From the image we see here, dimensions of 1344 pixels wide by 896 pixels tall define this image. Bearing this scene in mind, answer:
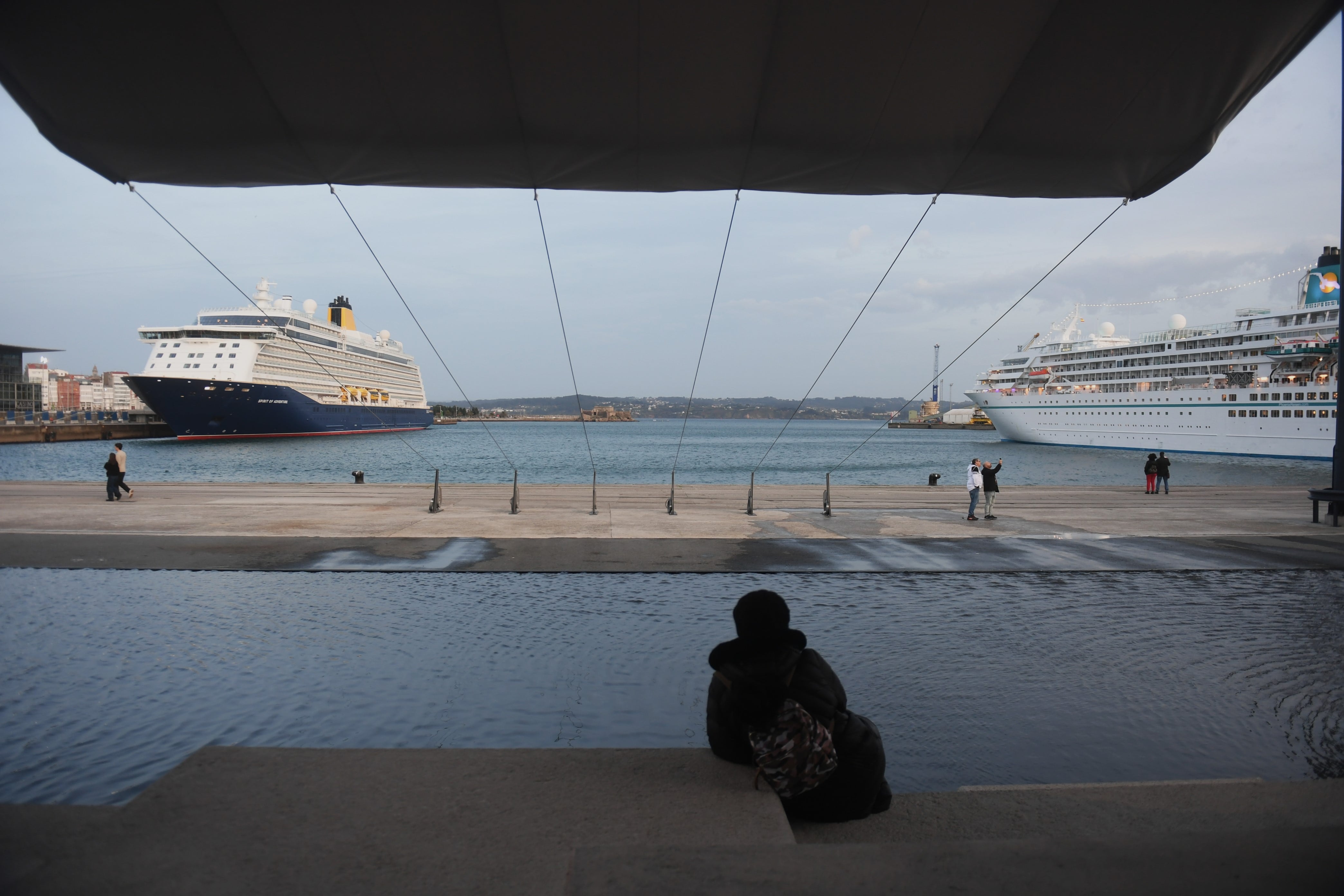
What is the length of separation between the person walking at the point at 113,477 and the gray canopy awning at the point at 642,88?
52.8ft

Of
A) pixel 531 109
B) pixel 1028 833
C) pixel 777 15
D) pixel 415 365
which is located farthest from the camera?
pixel 415 365

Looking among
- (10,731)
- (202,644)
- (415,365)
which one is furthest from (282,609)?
(415,365)

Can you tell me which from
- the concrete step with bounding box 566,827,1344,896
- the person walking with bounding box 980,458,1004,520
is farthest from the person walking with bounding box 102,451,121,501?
the concrete step with bounding box 566,827,1344,896

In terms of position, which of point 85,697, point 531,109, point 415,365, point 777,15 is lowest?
point 85,697

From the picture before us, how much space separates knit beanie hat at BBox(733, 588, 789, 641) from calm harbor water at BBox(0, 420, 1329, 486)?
25.3 m

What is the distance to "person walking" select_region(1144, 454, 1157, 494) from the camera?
2338cm

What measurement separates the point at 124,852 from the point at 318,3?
11.5ft

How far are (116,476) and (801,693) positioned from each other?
1953 cm

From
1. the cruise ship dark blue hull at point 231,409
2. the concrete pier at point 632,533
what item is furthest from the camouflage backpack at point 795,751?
the cruise ship dark blue hull at point 231,409

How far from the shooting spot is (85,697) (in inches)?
225

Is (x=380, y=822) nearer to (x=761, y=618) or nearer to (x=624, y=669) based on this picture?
(x=761, y=618)

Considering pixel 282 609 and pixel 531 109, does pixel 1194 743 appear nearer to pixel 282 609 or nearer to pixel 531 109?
pixel 531 109

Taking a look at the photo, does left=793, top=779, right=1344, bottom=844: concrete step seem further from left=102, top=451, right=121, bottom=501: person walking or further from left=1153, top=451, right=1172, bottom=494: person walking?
left=1153, top=451, right=1172, bottom=494: person walking

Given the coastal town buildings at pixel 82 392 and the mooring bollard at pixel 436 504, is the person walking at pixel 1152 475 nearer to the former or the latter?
the mooring bollard at pixel 436 504
